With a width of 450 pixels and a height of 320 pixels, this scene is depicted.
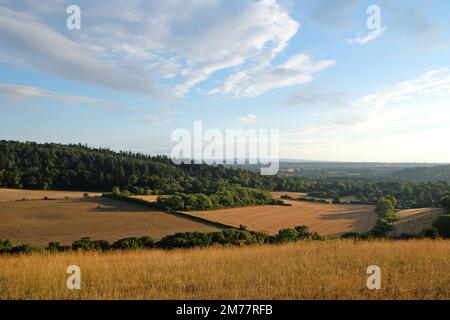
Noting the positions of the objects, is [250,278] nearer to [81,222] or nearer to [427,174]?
[81,222]

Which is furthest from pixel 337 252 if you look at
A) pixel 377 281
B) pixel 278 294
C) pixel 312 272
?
pixel 278 294

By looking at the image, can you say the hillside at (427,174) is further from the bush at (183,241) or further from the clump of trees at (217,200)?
the bush at (183,241)

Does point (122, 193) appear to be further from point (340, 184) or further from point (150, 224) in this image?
point (340, 184)

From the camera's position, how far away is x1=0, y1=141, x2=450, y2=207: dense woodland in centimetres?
9338

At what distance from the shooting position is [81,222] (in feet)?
176

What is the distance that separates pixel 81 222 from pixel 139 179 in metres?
47.2

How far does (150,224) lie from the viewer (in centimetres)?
5356

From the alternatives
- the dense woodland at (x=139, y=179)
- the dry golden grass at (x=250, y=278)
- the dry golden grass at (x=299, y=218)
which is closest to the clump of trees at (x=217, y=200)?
the dry golden grass at (x=299, y=218)

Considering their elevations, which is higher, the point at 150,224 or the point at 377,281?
the point at 377,281

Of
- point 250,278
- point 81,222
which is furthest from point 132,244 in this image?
point 81,222

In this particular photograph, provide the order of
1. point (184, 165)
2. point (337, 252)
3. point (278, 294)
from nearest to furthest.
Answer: point (278, 294) < point (337, 252) < point (184, 165)

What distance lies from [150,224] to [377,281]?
4865 cm

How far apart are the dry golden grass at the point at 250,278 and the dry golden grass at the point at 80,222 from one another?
3367 cm
